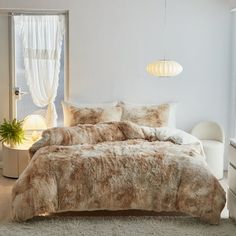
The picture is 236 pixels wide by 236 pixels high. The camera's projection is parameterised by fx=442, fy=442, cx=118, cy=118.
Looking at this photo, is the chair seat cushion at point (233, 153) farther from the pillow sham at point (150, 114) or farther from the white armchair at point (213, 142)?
A: the pillow sham at point (150, 114)

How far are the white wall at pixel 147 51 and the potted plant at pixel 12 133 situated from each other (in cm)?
84

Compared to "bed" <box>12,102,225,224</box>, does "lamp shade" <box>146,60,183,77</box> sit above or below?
above

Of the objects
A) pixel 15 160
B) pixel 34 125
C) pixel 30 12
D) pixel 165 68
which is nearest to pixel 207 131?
pixel 165 68

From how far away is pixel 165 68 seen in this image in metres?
5.36

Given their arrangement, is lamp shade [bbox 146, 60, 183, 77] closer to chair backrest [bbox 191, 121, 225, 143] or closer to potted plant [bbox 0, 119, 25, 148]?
chair backrest [bbox 191, 121, 225, 143]

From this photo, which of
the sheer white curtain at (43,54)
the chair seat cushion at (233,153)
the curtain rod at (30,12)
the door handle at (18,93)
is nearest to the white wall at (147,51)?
the curtain rod at (30,12)

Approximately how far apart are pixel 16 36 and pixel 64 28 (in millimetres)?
641

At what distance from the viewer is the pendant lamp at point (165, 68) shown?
5363mm

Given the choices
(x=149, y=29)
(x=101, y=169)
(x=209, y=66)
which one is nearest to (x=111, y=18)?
(x=149, y=29)

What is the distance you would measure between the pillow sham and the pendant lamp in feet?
1.48

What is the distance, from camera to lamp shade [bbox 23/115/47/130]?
5.63m

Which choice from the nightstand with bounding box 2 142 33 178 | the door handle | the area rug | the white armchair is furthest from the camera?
the door handle

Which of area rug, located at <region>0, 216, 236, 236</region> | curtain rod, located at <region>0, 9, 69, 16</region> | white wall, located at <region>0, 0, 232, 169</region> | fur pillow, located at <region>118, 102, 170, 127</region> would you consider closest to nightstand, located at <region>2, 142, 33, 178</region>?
white wall, located at <region>0, 0, 232, 169</region>

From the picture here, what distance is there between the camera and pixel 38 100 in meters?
5.89
